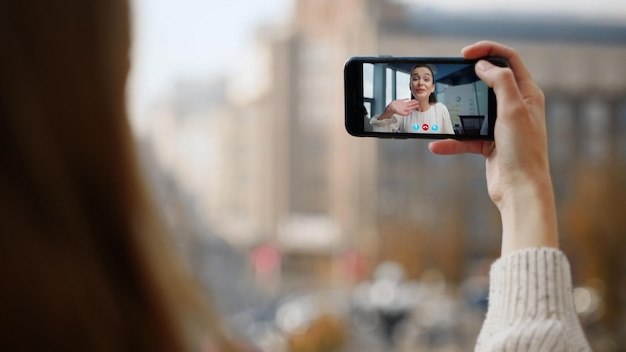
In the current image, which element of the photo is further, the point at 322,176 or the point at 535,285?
the point at 322,176

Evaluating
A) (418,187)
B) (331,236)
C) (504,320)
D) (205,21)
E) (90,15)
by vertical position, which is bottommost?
(331,236)

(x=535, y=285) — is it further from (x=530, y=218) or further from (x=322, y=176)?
(x=322, y=176)

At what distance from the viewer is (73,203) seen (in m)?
0.22

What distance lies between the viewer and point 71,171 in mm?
228

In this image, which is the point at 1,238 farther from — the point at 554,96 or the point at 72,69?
the point at 554,96

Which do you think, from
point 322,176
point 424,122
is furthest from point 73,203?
point 322,176

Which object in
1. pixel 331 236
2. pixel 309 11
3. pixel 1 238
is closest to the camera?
pixel 1 238

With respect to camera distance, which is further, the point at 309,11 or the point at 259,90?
the point at 259,90

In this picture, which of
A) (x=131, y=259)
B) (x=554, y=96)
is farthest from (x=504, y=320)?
(x=554, y=96)

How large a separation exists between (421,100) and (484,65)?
0.10 ft

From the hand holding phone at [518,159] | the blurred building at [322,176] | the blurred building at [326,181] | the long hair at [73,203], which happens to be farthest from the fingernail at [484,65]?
the blurred building at [322,176]

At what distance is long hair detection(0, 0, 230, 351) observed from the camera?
22 centimetres

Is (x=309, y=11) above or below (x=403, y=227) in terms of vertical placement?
above

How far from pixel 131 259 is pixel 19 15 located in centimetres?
9
